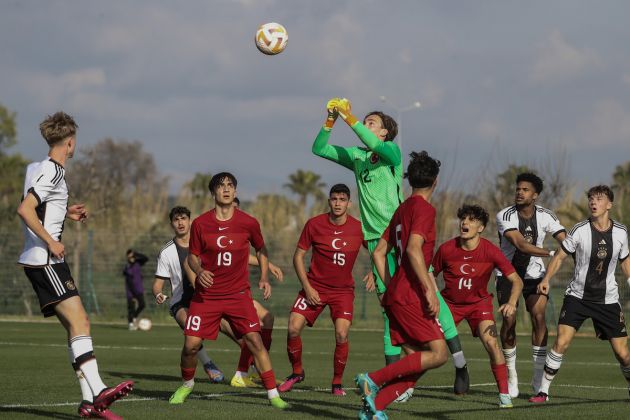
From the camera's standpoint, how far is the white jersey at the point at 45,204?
355 inches

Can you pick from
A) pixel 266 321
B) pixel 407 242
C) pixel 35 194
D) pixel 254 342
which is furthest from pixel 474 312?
pixel 35 194

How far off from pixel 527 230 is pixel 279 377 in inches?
155

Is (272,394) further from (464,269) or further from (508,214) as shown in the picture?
(508,214)

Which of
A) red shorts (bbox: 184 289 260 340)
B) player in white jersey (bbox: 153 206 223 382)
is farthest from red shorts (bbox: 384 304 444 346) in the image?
player in white jersey (bbox: 153 206 223 382)

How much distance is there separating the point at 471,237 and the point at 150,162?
307 feet

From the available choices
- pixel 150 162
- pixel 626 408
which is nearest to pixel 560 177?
pixel 626 408

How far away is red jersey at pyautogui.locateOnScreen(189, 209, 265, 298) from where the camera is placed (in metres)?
11.0

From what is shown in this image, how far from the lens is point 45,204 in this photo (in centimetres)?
910

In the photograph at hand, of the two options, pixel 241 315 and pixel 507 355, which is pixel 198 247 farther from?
pixel 507 355

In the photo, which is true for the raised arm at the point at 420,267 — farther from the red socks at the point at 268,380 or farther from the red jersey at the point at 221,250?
the red jersey at the point at 221,250

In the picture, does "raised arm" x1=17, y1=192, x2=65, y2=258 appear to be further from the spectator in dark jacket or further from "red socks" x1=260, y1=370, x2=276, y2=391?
the spectator in dark jacket

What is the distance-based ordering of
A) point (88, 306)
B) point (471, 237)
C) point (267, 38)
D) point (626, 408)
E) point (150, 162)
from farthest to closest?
1. point (150, 162)
2. point (88, 306)
3. point (267, 38)
4. point (471, 237)
5. point (626, 408)

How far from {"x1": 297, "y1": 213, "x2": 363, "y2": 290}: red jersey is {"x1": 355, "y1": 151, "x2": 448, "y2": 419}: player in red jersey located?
3601mm

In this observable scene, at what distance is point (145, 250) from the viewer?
35.3m
